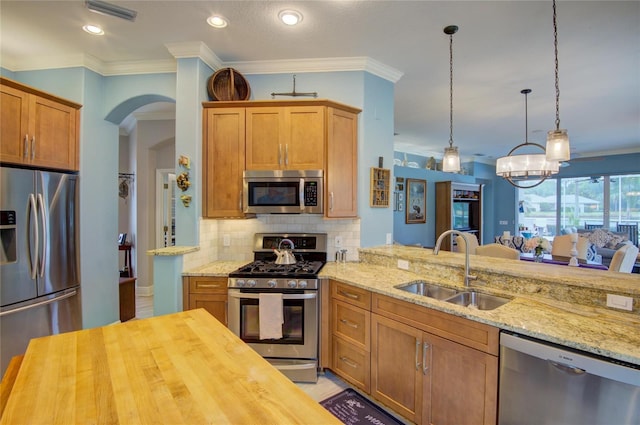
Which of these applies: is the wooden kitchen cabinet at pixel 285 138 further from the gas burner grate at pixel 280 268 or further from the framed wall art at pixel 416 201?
the framed wall art at pixel 416 201

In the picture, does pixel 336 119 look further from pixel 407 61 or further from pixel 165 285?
pixel 165 285

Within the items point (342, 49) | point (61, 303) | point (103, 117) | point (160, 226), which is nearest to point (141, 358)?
point (61, 303)

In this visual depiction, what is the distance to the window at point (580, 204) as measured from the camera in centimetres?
688

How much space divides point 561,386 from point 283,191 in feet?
7.61

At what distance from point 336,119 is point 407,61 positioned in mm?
979

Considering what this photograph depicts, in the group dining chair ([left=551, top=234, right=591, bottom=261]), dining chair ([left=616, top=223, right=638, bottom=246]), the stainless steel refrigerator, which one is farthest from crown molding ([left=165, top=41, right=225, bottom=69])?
dining chair ([left=616, top=223, right=638, bottom=246])

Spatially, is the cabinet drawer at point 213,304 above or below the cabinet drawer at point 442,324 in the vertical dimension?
below

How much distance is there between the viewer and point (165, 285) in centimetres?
260

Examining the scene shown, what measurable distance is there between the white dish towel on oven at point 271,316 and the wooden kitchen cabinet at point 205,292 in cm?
42

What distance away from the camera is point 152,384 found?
0.94m

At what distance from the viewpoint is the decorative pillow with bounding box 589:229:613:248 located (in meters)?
6.05

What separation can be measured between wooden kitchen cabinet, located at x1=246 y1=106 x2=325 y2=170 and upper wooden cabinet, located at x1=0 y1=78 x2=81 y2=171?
1745mm

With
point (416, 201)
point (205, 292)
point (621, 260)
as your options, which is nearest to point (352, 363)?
point (205, 292)

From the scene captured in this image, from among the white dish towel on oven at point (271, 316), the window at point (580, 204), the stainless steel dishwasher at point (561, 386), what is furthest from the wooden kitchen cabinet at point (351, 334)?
the window at point (580, 204)
